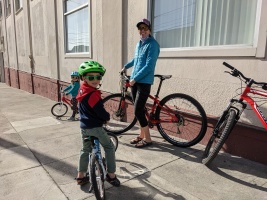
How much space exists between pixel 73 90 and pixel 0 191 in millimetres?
3457

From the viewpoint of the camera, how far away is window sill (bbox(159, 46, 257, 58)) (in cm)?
298

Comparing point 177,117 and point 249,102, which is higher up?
point 249,102

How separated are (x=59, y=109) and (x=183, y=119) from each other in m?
3.89

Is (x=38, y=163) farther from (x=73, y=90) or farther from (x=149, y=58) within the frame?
(x=73, y=90)

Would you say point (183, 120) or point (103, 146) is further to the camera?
point (183, 120)

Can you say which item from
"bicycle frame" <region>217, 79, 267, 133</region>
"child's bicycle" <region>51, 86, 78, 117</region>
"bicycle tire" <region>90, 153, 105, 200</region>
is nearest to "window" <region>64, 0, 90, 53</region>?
"child's bicycle" <region>51, 86, 78, 117</region>

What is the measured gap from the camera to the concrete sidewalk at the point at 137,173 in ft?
8.11

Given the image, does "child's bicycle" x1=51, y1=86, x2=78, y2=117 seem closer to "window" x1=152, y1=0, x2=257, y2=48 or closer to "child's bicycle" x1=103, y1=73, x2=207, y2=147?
"child's bicycle" x1=103, y1=73, x2=207, y2=147

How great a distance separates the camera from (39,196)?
2.45 meters

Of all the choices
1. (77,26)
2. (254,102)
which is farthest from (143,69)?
(77,26)

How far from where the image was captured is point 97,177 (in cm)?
223

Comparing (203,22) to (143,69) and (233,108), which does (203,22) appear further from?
(233,108)

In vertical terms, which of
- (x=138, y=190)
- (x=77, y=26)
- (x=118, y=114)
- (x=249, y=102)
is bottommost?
(x=138, y=190)

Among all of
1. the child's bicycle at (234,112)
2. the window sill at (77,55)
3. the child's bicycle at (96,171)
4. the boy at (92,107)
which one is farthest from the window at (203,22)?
the window sill at (77,55)
